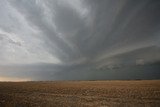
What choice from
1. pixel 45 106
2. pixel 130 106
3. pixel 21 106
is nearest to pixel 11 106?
pixel 21 106

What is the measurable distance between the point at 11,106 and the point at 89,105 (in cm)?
957

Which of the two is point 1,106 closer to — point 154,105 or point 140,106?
point 140,106

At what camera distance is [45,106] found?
2473 centimetres

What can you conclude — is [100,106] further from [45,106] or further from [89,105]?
[45,106]

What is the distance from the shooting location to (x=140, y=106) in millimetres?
23391

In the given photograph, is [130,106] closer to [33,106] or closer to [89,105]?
[89,105]

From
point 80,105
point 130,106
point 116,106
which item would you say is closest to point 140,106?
point 130,106

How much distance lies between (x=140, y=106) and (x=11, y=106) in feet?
50.8

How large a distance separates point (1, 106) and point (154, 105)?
18.4 m

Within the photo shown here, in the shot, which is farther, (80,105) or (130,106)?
(80,105)

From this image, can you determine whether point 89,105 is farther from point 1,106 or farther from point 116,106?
point 1,106

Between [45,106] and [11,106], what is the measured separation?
4.14m

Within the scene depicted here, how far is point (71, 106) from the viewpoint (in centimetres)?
2439

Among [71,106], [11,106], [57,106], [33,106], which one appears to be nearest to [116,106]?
[71,106]
